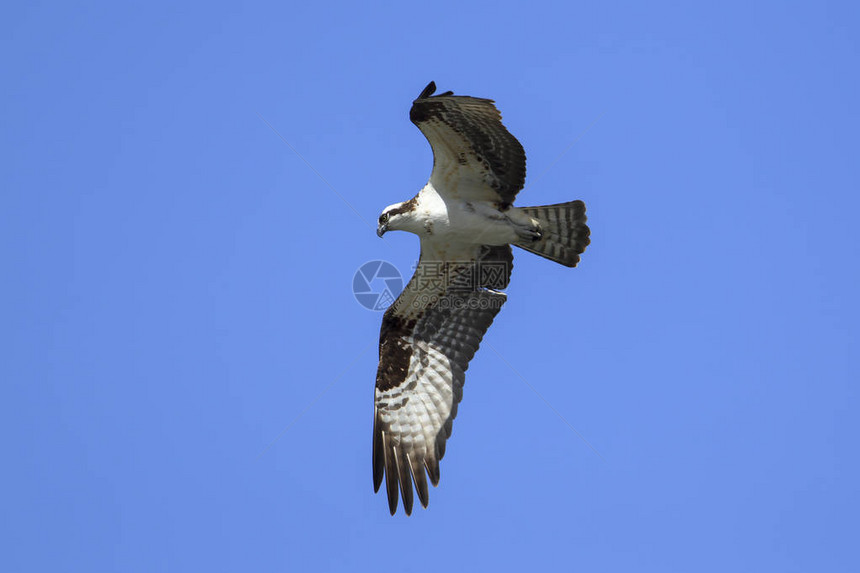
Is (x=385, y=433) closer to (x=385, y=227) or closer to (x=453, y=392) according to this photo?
(x=453, y=392)

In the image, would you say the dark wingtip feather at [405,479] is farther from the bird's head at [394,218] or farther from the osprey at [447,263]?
the bird's head at [394,218]

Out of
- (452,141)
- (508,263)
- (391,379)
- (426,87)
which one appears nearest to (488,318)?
(508,263)

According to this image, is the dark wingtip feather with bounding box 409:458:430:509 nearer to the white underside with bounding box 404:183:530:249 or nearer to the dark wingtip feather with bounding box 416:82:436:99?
the white underside with bounding box 404:183:530:249

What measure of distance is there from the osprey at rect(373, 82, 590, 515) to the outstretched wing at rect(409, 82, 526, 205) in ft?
0.03

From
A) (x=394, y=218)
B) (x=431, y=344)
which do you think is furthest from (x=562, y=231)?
(x=431, y=344)

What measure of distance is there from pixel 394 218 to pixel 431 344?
1693mm

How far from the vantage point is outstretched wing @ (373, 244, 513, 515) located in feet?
32.0

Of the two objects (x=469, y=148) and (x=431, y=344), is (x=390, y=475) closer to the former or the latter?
(x=431, y=344)

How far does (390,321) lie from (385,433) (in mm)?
1348

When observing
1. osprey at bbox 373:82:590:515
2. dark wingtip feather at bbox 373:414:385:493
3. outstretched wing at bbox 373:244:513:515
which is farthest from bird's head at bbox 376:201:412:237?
dark wingtip feather at bbox 373:414:385:493

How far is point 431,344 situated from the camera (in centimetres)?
1022

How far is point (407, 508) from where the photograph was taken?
30.4 feet

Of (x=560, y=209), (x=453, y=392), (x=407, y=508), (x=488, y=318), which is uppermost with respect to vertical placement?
(x=560, y=209)

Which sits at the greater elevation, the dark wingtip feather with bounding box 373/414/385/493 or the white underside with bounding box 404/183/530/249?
the white underside with bounding box 404/183/530/249
